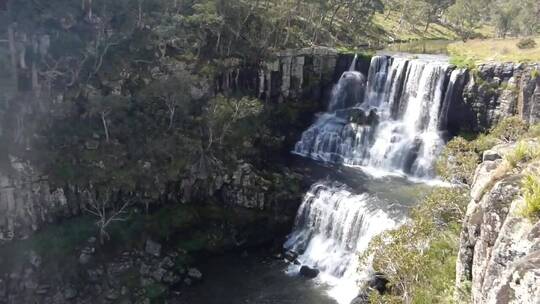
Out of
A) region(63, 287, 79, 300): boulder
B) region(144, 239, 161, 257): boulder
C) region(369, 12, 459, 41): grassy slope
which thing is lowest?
region(63, 287, 79, 300): boulder

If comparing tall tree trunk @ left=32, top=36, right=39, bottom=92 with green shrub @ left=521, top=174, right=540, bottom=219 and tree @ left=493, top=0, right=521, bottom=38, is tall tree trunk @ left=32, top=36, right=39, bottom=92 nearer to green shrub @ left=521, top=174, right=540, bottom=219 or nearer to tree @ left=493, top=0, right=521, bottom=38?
green shrub @ left=521, top=174, right=540, bottom=219

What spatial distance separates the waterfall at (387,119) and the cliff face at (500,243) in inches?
1157

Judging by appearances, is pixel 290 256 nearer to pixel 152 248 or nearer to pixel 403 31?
pixel 152 248

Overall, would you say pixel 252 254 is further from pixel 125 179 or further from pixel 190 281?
pixel 125 179

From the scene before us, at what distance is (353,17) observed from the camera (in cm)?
8200

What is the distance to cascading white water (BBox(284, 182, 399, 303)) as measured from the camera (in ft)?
117

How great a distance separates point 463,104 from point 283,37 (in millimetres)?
22751

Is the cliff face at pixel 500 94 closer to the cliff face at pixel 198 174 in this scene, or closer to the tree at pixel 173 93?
the cliff face at pixel 198 174

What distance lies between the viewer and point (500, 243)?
10.9m

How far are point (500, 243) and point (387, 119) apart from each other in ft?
134

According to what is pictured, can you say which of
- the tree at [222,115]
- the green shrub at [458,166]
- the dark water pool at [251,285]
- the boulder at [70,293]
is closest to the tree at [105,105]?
the tree at [222,115]

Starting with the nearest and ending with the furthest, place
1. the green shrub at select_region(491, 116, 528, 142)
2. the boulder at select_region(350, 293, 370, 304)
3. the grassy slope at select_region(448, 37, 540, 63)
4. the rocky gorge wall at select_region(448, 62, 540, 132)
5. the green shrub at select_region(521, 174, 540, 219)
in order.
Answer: the green shrub at select_region(521, 174, 540, 219) < the boulder at select_region(350, 293, 370, 304) < the green shrub at select_region(491, 116, 528, 142) < the rocky gorge wall at select_region(448, 62, 540, 132) < the grassy slope at select_region(448, 37, 540, 63)

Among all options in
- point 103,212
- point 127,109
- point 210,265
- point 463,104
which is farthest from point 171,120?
point 463,104

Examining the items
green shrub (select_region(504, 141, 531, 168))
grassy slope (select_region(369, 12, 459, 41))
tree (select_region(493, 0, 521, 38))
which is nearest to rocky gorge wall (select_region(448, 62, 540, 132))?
green shrub (select_region(504, 141, 531, 168))
